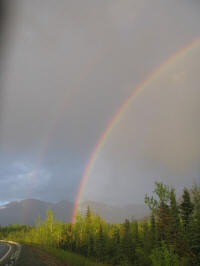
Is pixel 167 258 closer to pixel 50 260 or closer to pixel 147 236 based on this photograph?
pixel 50 260

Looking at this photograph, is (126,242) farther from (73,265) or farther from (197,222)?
(197,222)

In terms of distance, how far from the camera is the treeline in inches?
284

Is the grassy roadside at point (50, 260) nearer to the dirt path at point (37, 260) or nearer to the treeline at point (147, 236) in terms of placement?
the dirt path at point (37, 260)

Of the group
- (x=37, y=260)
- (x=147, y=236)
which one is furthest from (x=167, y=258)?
(x=147, y=236)

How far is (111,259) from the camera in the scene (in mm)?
51031

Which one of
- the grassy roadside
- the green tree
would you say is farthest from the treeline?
the grassy roadside

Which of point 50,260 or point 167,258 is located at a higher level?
point 167,258

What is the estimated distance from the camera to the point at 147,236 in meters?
37.5

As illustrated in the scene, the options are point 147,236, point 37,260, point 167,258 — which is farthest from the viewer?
point 147,236

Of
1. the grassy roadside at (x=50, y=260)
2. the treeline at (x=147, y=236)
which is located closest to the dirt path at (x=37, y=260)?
the grassy roadside at (x=50, y=260)

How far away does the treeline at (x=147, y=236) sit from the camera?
284 inches

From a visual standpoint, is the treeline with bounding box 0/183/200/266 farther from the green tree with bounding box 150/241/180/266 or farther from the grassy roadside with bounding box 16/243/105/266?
the grassy roadside with bounding box 16/243/105/266

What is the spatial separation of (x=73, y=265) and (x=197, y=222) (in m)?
10.4

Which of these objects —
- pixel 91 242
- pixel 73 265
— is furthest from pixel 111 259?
pixel 73 265
